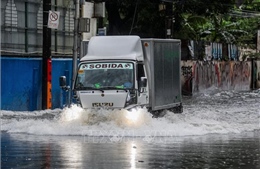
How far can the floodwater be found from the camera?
13180 mm

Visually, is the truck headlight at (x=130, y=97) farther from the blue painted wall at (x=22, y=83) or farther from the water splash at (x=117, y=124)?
the blue painted wall at (x=22, y=83)

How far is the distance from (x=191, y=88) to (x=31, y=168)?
2932cm

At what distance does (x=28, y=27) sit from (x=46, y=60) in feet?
8.23

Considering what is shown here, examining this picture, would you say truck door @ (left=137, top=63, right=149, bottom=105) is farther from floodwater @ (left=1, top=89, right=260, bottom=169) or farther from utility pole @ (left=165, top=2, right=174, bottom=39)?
utility pole @ (left=165, top=2, right=174, bottom=39)

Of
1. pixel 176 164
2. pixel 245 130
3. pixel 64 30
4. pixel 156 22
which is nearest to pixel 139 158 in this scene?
pixel 176 164

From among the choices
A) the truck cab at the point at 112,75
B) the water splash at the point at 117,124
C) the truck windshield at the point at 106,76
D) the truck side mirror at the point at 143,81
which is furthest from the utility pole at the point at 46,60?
the truck side mirror at the point at 143,81

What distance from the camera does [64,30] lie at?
1194 inches

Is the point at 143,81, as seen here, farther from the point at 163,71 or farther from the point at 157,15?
the point at 157,15

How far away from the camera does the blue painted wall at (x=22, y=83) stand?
25250 millimetres

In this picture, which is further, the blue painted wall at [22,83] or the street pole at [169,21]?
the street pole at [169,21]

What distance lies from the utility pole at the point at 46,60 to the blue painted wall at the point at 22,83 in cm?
88

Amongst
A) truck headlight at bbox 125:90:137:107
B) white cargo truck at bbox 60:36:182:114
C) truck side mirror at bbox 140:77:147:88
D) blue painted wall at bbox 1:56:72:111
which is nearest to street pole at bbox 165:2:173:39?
blue painted wall at bbox 1:56:72:111

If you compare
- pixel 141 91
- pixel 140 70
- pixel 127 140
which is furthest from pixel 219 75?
pixel 127 140

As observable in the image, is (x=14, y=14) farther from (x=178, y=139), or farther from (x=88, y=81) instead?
(x=178, y=139)
